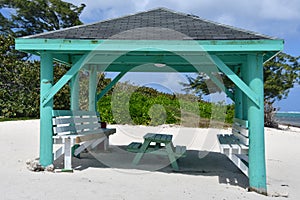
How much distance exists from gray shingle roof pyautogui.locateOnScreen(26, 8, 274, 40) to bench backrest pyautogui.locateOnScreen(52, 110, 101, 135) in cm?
139

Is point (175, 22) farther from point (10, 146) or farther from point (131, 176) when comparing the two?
point (10, 146)

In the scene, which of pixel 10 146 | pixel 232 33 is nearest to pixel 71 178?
pixel 232 33

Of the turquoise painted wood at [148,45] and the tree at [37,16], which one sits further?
the tree at [37,16]

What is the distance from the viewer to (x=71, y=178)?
15.3 feet

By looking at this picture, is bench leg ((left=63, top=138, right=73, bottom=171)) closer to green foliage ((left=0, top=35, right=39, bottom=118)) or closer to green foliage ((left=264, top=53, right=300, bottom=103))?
green foliage ((left=0, top=35, right=39, bottom=118))

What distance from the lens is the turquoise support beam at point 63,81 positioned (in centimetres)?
496

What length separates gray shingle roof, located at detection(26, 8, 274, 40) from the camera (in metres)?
4.67

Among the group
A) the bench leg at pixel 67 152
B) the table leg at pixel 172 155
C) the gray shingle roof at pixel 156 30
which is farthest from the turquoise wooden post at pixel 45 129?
the table leg at pixel 172 155

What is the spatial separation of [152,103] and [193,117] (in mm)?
2208

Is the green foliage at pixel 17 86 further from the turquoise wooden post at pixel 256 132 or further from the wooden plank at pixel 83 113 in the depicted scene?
the turquoise wooden post at pixel 256 132

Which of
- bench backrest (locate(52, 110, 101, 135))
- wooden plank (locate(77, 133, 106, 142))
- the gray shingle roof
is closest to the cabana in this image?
the gray shingle roof

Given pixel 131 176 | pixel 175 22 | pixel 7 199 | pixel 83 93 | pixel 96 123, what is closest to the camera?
pixel 7 199

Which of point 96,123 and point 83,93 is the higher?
point 83,93

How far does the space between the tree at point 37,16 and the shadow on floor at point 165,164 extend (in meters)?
19.6
